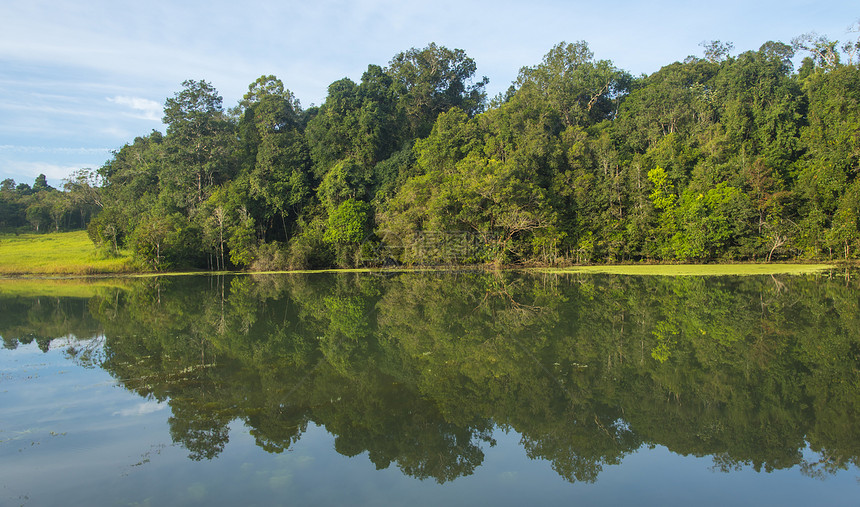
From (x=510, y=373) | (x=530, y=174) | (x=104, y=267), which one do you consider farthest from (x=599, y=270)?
(x=104, y=267)

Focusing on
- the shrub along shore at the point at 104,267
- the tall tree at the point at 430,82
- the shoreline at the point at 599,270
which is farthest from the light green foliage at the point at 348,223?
the tall tree at the point at 430,82

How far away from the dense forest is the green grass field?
161cm

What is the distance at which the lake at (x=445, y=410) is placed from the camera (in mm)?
4395

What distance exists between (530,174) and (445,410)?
2586 centimetres

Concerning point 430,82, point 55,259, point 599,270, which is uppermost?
point 430,82

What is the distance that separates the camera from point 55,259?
33.3 m

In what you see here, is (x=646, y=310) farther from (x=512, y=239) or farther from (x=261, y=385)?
(x=512, y=239)

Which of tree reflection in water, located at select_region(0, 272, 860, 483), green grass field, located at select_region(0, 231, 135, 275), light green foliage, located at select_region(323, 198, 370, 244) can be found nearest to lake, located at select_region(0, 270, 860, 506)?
tree reflection in water, located at select_region(0, 272, 860, 483)

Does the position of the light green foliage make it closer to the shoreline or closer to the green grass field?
the shoreline

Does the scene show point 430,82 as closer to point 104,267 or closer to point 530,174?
point 530,174

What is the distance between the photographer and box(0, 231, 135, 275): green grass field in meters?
30.6

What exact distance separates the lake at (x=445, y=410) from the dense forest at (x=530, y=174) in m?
17.3

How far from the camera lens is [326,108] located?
37.9 meters

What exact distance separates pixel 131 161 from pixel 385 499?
53343 mm
